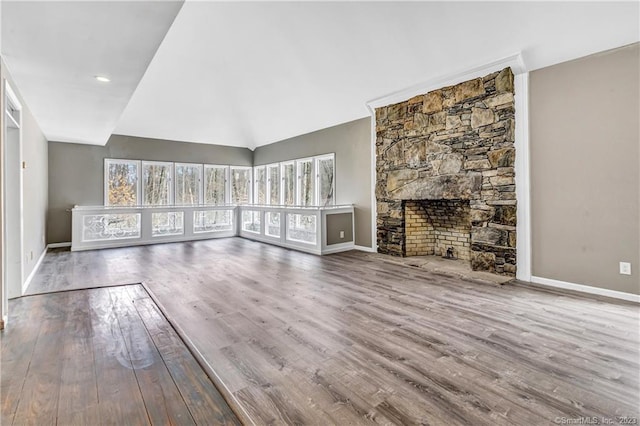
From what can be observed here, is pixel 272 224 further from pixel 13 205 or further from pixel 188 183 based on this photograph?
pixel 13 205

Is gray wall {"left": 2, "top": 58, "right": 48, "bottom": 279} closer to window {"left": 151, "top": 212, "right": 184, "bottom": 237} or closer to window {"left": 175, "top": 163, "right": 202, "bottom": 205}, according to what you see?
window {"left": 151, "top": 212, "right": 184, "bottom": 237}

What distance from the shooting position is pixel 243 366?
212cm

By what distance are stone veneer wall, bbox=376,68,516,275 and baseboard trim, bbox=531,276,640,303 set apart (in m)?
0.35

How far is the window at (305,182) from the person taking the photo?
26.2ft

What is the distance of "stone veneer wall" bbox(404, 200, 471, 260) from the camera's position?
551cm

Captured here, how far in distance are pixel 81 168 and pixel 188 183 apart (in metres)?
2.42

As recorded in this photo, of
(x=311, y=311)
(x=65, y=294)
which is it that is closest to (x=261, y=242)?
(x=65, y=294)

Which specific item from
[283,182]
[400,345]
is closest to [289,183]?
[283,182]

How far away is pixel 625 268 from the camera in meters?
3.42

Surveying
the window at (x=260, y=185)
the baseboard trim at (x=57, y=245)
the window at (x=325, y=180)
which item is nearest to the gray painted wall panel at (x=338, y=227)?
the window at (x=325, y=180)

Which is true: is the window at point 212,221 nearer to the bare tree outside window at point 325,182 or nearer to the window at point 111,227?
the window at point 111,227

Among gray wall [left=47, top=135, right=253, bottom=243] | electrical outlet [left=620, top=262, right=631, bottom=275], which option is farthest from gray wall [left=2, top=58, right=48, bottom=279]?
electrical outlet [left=620, top=262, right=631, bottom=275]

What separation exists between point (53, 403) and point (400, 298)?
2.94m

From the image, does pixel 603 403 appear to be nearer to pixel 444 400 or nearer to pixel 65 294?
pixel 444 400
